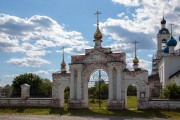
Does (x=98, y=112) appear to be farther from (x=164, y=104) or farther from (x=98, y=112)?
(x=164, y=104)

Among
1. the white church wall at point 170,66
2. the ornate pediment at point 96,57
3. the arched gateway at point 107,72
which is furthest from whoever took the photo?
the white church wall at point 170,66

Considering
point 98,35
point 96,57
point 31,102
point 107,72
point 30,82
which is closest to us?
point 107,72

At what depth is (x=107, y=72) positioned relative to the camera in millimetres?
30812

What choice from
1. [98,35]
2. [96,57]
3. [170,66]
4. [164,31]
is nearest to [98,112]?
[96,57]

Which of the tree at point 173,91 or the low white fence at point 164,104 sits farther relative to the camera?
the tree at point 173,91

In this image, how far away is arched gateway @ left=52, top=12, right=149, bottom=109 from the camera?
97.4ft

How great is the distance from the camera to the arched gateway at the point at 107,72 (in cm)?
2969

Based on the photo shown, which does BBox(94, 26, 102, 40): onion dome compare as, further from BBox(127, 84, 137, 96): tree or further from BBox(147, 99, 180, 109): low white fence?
BBox(127, 84, 137, 96): tree

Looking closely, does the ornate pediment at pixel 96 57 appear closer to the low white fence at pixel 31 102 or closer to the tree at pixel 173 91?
the low white fence at pixel 31 102

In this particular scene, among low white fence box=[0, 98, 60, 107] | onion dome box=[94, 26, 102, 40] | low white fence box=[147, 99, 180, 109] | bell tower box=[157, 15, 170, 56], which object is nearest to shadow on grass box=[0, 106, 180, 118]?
low white fence box=[147, 99, 180, 109]

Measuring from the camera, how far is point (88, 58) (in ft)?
103

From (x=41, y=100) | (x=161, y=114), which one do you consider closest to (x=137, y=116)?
(x=161, y=114)

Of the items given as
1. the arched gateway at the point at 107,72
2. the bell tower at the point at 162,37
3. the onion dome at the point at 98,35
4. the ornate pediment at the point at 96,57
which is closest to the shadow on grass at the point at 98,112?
the arched gateway at the point at 107,72

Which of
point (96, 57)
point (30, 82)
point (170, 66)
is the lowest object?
point (30, 82)
